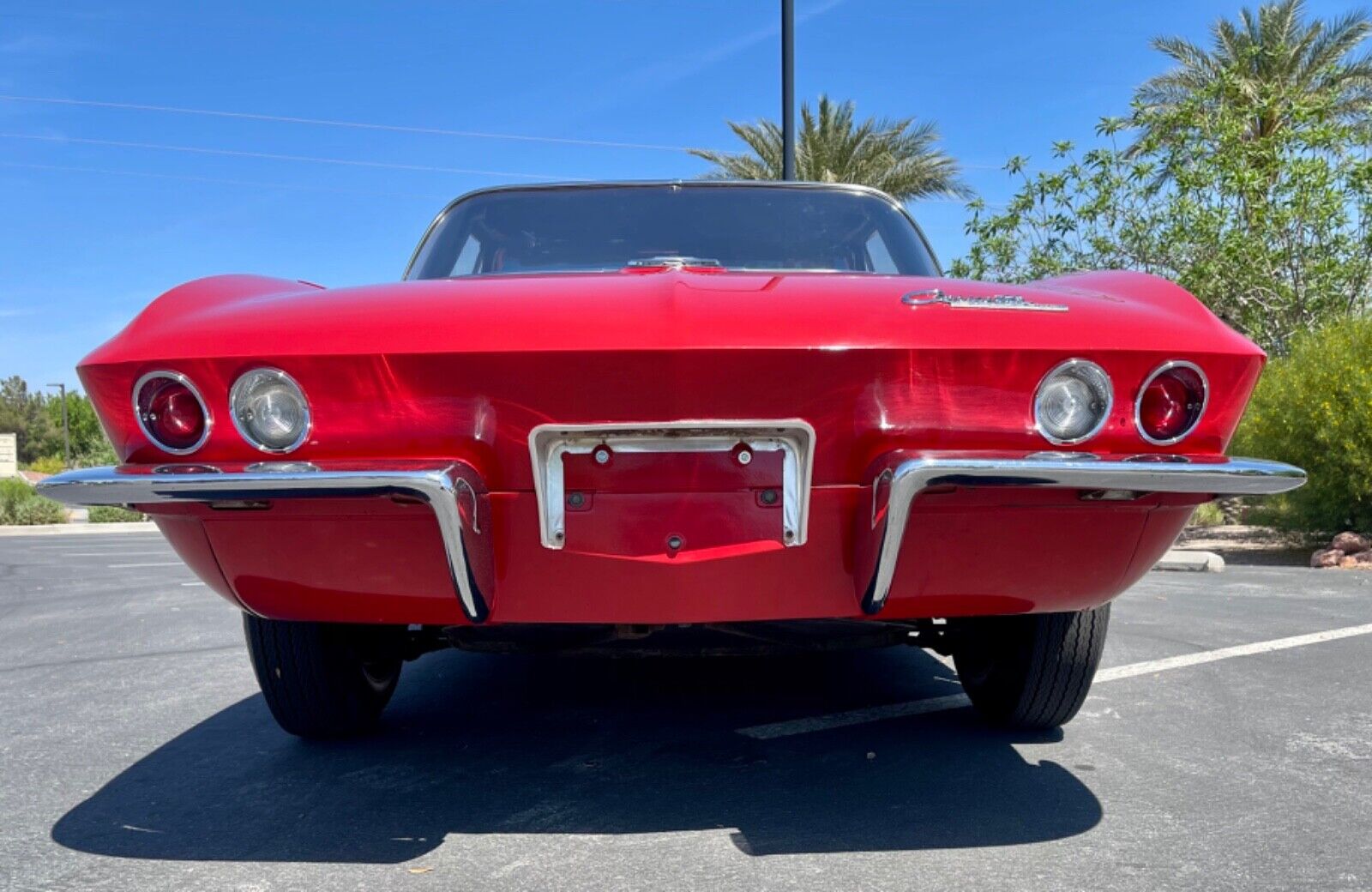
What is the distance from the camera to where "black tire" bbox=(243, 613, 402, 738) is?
108 inches

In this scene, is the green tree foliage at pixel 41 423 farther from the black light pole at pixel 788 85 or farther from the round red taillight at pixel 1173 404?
the round red taillight at pixel 1173 404

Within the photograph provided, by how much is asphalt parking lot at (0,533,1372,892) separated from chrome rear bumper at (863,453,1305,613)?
661 mm

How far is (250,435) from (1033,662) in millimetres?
1965

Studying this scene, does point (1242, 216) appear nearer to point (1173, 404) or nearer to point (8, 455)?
point (1173, 404)

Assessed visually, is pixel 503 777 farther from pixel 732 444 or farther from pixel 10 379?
pixel 10 379

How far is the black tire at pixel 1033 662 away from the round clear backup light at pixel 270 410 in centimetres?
176

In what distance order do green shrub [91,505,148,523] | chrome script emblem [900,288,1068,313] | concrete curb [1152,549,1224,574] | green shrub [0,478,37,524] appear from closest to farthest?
chrome script emblem [900,288,1068,313]
concrete curb [1152,549,1224,574]
green shrub [0,478,37,524]
green shrub [91,505,148,523]

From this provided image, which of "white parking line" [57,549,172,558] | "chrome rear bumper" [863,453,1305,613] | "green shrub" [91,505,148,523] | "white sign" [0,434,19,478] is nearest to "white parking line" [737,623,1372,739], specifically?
"chrome rear bumper" [863,453,1305,613]

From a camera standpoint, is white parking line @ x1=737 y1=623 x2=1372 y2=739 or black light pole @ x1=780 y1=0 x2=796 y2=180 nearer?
white parking line @ x1=737 y1=623 x2=1372 y2=739

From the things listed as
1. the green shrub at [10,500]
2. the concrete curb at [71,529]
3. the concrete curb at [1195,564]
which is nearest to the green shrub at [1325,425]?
the concrete curb at [1195,564]

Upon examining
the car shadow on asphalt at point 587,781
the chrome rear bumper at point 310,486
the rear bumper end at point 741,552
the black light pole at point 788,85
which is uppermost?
the black light pole at point 788,85

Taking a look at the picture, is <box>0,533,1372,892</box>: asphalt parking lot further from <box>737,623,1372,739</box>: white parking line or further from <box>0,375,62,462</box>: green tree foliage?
<box>0,375,62,462</box>: green tree foliage

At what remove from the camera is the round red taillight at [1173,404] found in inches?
81.7

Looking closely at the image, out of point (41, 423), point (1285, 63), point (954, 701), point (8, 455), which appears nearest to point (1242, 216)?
point (1285, 63)
